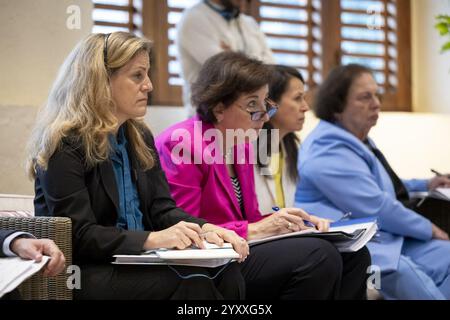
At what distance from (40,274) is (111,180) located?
0.35 meters

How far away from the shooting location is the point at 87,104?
2121 millimetres

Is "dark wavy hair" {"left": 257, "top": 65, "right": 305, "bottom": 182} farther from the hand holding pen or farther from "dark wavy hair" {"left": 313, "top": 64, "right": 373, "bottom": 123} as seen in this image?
→ the hand holding pen

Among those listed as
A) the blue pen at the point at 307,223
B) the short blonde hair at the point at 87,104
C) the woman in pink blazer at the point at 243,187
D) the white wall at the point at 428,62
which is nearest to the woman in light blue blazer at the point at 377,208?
the woman in pink blazer at the point at 243,187

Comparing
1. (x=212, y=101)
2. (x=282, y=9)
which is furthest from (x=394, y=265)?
(x=282, y=9)

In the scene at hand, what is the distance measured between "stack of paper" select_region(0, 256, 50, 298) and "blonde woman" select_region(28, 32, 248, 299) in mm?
236

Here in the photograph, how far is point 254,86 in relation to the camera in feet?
8.87

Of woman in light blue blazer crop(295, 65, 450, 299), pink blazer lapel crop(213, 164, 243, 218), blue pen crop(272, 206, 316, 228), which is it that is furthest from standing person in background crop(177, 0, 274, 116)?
blue pen crop(272, 206, 316, 228)

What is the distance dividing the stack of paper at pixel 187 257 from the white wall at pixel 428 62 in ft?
12.4

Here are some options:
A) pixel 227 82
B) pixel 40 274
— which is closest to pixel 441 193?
pixel 227 82

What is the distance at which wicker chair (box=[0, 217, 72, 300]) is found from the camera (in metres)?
1.91

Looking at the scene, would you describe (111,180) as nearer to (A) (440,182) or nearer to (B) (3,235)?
(B) (3,235)

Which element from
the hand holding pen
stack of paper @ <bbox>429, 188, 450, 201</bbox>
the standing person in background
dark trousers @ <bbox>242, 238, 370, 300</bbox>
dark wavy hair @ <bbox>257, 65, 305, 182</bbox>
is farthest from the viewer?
the standing person in background

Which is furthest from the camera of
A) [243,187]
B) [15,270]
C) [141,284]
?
[243,187]
